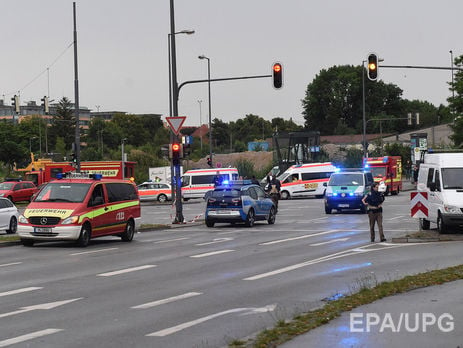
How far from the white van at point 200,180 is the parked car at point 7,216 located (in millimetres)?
33193

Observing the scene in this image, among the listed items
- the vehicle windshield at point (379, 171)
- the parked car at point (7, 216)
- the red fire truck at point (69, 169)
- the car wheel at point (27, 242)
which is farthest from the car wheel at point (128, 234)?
the vehicle windshield at point (379, 171)

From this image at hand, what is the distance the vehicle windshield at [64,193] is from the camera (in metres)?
24.4

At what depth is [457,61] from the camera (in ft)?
252

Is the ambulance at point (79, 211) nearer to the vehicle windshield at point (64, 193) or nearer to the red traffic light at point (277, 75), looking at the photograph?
the vehicle windshield at point (64, 193)

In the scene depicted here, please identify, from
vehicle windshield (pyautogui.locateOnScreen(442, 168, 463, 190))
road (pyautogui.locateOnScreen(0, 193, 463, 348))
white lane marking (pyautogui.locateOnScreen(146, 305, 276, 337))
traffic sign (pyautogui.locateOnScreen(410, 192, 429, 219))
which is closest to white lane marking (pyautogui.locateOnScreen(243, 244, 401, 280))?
road (pyautogui.locateOnScreen(0, 193, 463, 348))

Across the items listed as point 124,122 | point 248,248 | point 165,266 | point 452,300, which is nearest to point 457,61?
point 248,248

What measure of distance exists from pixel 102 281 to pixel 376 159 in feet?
171

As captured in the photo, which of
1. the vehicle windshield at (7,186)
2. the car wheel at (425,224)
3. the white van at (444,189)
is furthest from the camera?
the vehicle windshield at (7,186)

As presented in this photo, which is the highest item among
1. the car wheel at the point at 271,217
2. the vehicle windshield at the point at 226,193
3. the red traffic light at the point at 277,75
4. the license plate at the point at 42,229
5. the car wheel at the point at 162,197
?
the red traffic light at the point at 277,75

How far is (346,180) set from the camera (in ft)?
136

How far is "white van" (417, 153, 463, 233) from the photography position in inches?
971

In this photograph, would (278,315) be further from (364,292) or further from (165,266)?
(165,266)

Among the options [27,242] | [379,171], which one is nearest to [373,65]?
[27,242]

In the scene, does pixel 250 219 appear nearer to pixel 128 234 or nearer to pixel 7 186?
pixel 128 234
